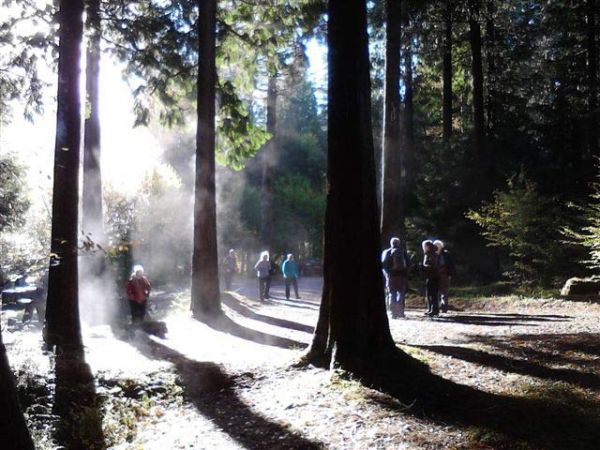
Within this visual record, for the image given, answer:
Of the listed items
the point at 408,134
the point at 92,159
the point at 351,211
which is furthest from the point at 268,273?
the point at 351,211

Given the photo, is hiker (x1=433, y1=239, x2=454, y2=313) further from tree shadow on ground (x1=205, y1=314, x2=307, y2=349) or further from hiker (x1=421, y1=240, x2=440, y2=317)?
tree shadow on ground (x1=205, y1=314, x2=307, y2=349)

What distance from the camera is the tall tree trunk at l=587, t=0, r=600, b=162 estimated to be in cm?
2053

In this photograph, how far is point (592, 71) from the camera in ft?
69.1

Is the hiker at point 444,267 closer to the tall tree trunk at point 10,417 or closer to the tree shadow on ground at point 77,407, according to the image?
the tree shadow on ground at point 77,407

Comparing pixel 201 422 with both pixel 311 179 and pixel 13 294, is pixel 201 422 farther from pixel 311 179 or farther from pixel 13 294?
pixel 311 179

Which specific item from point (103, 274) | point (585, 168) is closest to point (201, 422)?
point (103, 274)

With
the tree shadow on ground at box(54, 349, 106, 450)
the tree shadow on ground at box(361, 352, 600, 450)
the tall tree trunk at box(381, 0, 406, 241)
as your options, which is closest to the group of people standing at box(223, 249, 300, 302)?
the tall tree trunk at box(381, 0, 406, 241)

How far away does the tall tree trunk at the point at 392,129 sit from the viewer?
55.3 ft

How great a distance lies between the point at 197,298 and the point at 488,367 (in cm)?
865

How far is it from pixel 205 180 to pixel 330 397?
879cm

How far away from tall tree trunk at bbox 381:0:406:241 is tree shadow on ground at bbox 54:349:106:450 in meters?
10.8

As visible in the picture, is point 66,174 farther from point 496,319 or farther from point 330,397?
point 496,319

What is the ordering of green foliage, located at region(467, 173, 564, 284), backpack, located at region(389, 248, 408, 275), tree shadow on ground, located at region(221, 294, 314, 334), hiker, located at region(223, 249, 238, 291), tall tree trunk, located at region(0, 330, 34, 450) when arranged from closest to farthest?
tall tree trunk, located at region(0, 330, 34, 450)
tree shadow on ground, located at region(221, 294, 314, 334)
backpack, located at region(389, 248, 408, 275)
green foliage, located at region(467, 173, 564, 284)
hiker, located at region(223, 249, 238, 291)

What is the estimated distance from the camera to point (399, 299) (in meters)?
13.6
